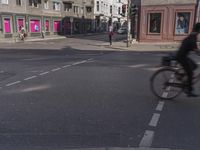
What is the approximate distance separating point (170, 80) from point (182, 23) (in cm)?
1934

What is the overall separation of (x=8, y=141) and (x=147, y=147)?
2127 mm

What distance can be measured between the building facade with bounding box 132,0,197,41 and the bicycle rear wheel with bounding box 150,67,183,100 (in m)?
19.0

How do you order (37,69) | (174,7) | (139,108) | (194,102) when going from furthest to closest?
(174,7)
(37,69)
(194,102)
(139,108)

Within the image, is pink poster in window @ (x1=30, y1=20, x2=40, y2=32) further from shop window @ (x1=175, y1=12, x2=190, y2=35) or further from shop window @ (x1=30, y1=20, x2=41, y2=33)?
shop window @ (x1=175, y1=12, x2=190, y2=35)

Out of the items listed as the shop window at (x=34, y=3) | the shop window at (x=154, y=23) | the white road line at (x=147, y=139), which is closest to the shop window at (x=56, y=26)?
the shop window at (x=34, y=3)

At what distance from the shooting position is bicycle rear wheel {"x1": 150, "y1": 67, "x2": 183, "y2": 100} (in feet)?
19.6

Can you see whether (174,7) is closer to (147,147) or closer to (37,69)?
(37,69)

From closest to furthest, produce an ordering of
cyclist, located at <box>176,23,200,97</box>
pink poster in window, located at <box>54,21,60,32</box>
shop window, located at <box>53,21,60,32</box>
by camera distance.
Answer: cyclist, located at <box>176,23,200,97</box> < shop window, located at <box>53,21,60,32</box> < pink poster in window, located at <box>54,21,60,32</box>

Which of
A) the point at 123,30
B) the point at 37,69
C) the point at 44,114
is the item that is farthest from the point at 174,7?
the point at 123,30

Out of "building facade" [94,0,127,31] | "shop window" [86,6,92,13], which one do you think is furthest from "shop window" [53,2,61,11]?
"building facade" [94,0,127,31]

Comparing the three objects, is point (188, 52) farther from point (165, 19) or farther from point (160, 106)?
point (165, 19)

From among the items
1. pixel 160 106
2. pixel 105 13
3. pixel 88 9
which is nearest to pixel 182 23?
pixel 160 106

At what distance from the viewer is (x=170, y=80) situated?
6.05 metres

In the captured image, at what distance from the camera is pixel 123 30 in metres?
52.8
